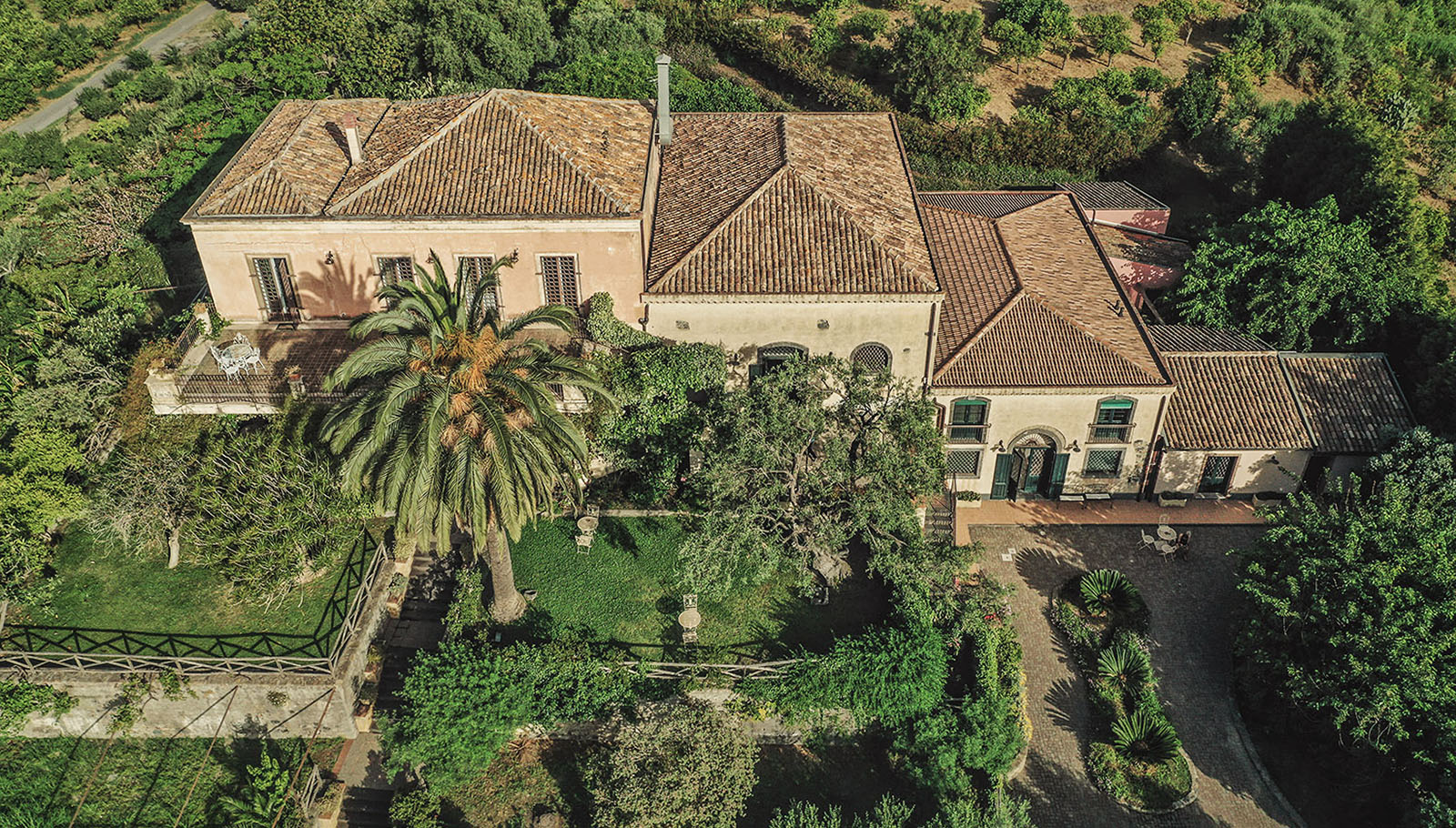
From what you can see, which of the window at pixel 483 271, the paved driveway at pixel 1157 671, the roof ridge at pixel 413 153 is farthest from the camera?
the window at pixel 483 271

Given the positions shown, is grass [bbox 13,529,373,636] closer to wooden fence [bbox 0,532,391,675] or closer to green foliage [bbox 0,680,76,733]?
wooden fence [bbox 0,532,391,675]

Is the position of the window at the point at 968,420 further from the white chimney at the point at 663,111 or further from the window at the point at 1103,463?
the white chimney at the point at 663,111

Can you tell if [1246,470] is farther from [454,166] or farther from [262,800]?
[262,800]

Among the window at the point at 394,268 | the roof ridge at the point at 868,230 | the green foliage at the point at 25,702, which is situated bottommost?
the green foliage at the point at 25,702

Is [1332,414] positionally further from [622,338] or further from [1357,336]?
[622,338]

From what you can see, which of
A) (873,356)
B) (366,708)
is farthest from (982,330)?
(366,708)

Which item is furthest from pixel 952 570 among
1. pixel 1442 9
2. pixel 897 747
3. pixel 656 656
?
pixel 1442 9

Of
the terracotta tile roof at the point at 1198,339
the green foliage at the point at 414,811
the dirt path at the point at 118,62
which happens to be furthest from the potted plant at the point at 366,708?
the dirt path at the point at 118,62
